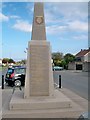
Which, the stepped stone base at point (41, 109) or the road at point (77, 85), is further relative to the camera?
the road at point (77, 85)

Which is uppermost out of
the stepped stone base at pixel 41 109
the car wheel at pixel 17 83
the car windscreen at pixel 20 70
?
the car windscreen at pixel 20 70

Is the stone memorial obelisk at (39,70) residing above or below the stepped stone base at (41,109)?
above

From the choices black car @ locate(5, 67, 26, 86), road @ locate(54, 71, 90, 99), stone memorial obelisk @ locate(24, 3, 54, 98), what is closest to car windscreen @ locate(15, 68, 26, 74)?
black car @ locate(5, 67, 26, 86)

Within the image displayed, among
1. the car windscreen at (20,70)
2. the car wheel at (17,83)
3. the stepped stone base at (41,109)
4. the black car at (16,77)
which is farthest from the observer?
the car windscreen at (20,70)

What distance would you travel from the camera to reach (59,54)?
132875mm

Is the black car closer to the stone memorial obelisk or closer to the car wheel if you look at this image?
the car wheel

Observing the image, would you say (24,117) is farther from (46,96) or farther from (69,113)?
(46,96)

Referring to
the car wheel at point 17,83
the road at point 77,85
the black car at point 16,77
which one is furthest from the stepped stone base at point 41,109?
the black car at point 16,77

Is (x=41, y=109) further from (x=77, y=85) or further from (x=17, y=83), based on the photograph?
(x=77, y=85)

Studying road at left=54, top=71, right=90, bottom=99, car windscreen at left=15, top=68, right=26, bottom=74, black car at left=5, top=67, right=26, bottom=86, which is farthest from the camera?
car windscreen at left=15, top=68, right=26, bottom=74

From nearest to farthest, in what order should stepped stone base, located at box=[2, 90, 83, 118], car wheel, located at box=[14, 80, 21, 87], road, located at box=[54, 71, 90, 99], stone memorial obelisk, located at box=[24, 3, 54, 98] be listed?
stepped stone base, located at box=[2, 90, 83, 118]
stone memorial obelisk, located at box=[24, 3, 54, 98]
road, located at box=[54, 71, 90, 99]
car wheel, located at box=[14, 80, 21, 87]

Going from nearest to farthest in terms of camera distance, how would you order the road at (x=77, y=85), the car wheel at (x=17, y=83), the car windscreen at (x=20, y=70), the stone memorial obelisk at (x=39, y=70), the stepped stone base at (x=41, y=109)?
1. the stepped stone base at (x=41, y=109)
2. the stone memorial obelisk at (x=39, y=70)
3. the road at (x=77, y=85)
4. the car wheel at (x=17, y=83)
5. the car windscreen at (x=20, y=70)

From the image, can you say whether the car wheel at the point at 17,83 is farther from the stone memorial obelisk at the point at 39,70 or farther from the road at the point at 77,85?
the stone memorial obelisk at the point at 39,70

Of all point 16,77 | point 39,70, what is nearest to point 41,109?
point 39,70
